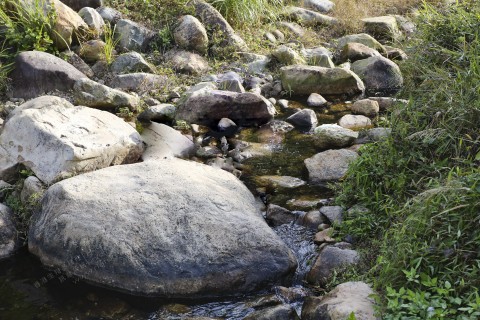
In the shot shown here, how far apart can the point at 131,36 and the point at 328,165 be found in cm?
402

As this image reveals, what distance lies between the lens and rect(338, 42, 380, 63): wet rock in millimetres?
8828

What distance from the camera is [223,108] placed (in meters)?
6.81

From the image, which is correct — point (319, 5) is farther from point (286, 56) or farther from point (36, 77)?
point (36, 77)

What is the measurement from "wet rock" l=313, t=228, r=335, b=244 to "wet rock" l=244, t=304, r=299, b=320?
35.2 inches

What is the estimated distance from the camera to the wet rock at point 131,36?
8.30m

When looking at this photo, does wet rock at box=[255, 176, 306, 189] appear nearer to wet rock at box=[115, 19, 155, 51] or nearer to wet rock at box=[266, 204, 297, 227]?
wet rock at box=[266, 204, 297, 227]

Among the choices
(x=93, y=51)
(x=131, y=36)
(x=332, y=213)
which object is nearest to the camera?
(x=332, y=213)

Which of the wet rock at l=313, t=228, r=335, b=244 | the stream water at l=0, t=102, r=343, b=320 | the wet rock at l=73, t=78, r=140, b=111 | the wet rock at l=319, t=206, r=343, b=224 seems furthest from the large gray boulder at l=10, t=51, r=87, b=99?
the wet rock at l=313, t=228, r=335, b=244

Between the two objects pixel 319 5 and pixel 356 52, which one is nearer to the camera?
pixel 356 52

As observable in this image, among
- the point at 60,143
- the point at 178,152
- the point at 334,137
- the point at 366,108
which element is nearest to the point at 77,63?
the point at 178,152

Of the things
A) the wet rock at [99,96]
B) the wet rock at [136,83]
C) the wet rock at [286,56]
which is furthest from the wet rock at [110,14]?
the wet rock at [286,56]

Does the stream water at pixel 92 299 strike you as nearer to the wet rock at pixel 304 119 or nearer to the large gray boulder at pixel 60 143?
the large gray boulder at pixel 60 143

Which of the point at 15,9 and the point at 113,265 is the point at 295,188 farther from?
the point at 15,9

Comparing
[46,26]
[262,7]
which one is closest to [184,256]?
[46,26]
